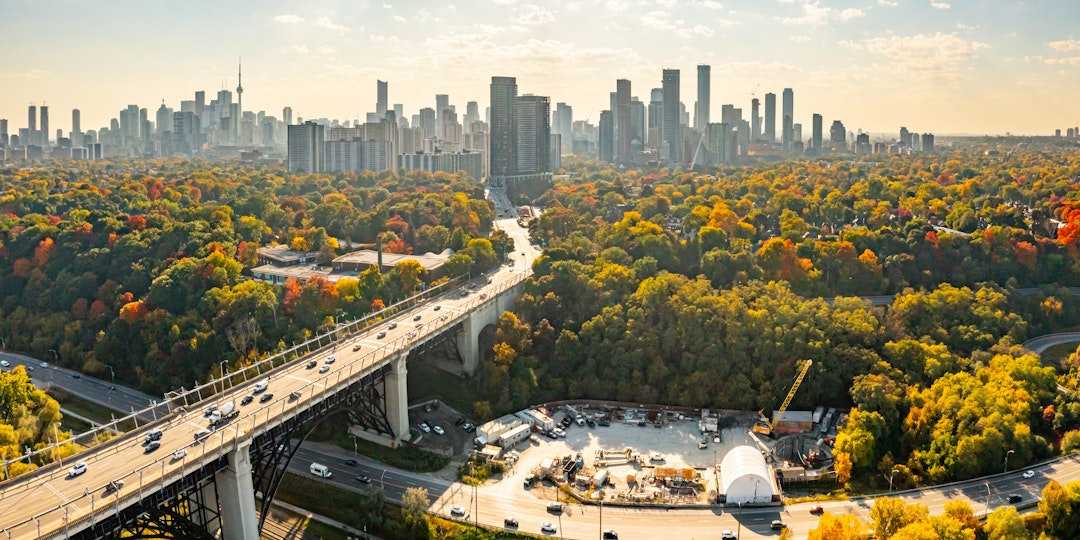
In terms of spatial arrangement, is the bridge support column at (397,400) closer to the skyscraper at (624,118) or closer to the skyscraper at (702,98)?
the skyscraper at (624,118)

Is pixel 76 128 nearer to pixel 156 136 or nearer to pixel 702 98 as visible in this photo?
pixel 156 136

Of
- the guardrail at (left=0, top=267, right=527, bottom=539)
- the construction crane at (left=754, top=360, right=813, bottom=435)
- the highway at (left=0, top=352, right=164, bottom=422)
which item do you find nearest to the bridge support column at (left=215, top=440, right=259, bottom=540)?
the guardrail at (left=0, top=267, right=527, bottom=539)

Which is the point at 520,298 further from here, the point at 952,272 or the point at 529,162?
the point at 529,162

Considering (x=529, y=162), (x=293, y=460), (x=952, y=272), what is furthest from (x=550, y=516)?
(x=529, y=162)

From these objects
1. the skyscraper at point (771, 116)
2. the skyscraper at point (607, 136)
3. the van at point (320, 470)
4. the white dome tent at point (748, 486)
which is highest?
the skyscraper at point (771, 116)

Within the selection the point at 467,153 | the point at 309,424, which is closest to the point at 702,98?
the point at 467,153

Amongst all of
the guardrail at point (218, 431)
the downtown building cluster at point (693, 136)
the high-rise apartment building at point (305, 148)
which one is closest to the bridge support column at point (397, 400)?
the guardrail at point (218, 431)

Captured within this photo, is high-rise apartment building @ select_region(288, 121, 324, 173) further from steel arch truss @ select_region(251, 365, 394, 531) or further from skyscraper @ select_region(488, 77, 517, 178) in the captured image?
steel arch truss @ select_region(251, 365, 394, 531)
